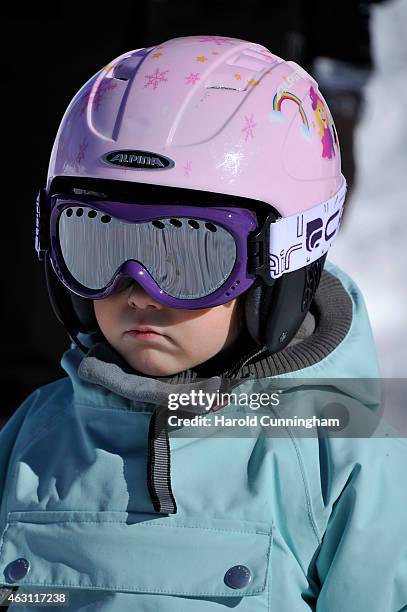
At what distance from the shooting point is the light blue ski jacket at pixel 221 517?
1.88 metres

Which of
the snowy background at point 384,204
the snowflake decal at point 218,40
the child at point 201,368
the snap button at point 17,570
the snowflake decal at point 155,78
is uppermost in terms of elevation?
the snowflake decal at point 218,40

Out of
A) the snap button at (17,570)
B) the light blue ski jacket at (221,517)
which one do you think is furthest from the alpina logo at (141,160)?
the snap button at (17,570)

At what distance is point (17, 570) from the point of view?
6.64 ft

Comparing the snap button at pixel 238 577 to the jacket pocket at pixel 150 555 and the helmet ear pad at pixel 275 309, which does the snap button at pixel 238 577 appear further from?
the helmet ear pad at pixel 275 309

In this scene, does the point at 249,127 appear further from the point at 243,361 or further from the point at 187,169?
the point at 243,361

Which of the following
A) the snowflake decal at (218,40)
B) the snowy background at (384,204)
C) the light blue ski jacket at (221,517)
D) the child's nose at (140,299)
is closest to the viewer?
the light blue ski jacket at (221,517)

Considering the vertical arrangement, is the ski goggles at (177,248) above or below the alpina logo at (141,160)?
below

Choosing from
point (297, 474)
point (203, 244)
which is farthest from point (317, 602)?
point (203, 244)

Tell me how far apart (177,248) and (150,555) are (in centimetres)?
60

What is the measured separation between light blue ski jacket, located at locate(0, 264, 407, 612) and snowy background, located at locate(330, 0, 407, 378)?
2.52 m

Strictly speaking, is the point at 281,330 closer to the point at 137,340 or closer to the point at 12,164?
the point at 137,340

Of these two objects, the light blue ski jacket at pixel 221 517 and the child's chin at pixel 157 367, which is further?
the child's chin at pixel 157 367

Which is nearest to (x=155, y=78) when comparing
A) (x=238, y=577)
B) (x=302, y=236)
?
(x=302, y=236)

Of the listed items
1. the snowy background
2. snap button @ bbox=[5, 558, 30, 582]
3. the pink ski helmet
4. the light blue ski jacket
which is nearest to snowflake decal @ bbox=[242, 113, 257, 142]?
the pink ski helmet
